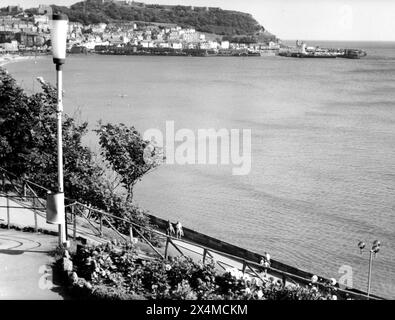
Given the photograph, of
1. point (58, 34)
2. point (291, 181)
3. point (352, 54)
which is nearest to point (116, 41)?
point (352, 54)

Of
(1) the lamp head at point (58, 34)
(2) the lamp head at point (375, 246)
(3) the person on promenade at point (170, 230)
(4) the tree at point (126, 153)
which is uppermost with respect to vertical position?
(1) the lamp head at point (58, 34)

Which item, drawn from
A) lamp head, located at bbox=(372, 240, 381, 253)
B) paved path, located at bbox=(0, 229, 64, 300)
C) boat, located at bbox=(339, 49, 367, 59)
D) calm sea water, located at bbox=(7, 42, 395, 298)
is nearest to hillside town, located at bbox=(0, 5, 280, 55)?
boat, located at bbox=(339, 49, 367, 59)

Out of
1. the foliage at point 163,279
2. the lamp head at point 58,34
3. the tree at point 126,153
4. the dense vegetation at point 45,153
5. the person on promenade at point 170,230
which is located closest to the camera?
the foliage at point 163,279

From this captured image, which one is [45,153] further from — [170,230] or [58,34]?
[58,34]

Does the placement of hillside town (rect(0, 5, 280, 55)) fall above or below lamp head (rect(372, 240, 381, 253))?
above

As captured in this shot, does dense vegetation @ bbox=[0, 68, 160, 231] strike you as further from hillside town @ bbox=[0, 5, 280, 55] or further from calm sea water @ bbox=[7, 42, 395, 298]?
hillside town @ bbox=[0, 5, 280, 55]

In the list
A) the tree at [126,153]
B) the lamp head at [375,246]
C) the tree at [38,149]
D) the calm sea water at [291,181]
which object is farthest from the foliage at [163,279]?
the tree at [126,153]

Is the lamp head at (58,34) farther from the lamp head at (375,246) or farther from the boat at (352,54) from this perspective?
the boat at (352,54)
